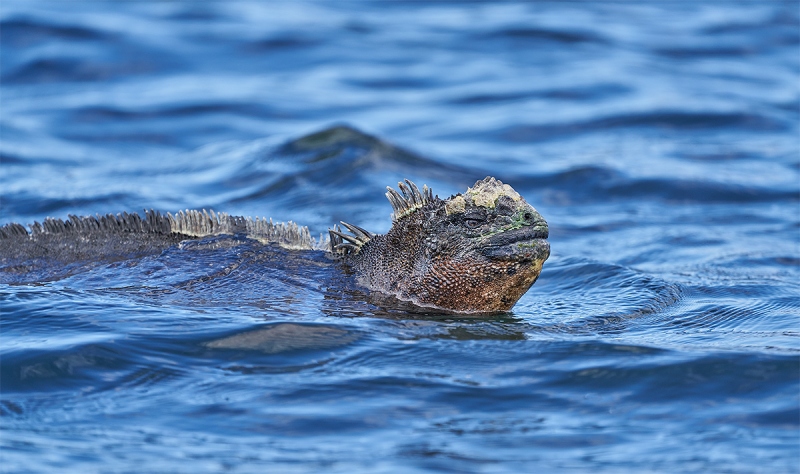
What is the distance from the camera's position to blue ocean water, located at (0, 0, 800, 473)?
6.00 metres

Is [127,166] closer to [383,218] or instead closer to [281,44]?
[383,218]

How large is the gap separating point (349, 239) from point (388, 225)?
4.24 m

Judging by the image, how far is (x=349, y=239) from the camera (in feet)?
26.5

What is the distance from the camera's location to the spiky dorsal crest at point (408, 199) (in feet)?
25.3

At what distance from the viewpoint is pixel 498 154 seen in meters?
16.4

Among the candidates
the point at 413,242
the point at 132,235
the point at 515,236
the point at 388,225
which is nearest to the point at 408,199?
the point at 413,242

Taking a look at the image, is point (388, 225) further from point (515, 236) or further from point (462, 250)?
point (515, 236)

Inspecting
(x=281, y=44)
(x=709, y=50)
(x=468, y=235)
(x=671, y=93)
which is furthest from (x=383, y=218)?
(x=709, y=50)

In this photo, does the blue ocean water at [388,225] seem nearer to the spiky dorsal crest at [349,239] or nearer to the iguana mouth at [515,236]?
the spiky dorsal crest at [349,239]

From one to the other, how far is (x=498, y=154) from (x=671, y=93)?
4847 millimetres

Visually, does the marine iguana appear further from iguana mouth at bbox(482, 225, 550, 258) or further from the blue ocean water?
the blue ocean water

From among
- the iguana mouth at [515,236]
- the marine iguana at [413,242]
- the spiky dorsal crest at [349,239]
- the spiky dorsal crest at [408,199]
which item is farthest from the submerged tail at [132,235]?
Answer: the iguana mouth at [515,236]

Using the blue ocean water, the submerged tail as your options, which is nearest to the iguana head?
the blue ocean water

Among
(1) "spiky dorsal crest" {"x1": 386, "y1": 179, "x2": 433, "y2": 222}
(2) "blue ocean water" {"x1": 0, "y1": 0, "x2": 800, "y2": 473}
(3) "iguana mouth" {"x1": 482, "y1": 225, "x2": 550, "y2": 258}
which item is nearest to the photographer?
(2) "blue ocean water" {"x1": 0, "y1": 0, "x2": 800, "y2": 473}
